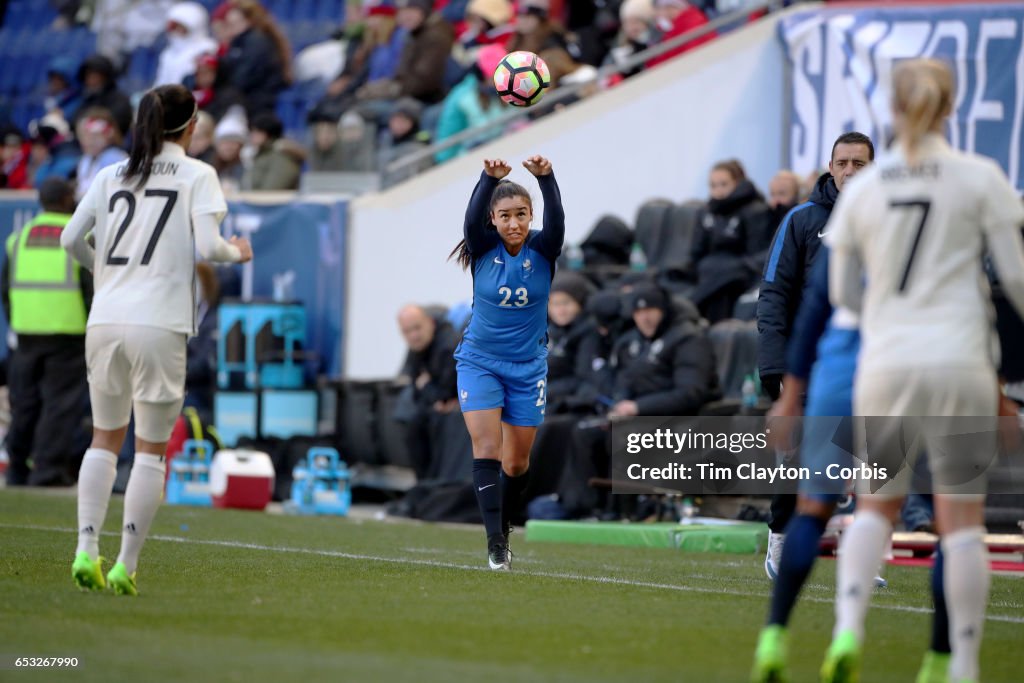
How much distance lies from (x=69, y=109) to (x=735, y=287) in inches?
418

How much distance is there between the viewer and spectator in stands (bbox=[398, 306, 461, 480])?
1486cm

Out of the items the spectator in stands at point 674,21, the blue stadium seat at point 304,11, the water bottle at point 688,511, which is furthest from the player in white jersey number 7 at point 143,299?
the blue stadium seat at point 304,11

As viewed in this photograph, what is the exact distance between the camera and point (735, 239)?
48.1ft

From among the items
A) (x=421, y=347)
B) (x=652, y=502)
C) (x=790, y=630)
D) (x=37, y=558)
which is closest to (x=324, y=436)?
(x=421, y=347)

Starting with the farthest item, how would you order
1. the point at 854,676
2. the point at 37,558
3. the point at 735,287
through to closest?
1. the point at 735,287
2. the point at 37,558
3. the point at 854,676

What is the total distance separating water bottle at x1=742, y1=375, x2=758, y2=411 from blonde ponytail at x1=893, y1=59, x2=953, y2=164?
7612 millimetres

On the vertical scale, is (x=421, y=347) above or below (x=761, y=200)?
below

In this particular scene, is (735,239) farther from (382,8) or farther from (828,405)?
(828,405)

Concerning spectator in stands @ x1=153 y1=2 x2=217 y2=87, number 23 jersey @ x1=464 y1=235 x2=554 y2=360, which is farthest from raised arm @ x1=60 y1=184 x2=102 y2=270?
spectator in stands @ x1=153 y1=2 x2=217 y2=87

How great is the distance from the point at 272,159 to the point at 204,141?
1.06 m

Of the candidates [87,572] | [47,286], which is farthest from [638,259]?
[87,572]

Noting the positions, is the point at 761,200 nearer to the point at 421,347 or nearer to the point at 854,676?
the point at 421,347

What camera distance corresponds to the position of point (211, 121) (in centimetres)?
1972

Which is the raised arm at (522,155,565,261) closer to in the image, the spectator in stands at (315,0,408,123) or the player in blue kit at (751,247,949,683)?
the player in blue kit at (751,247,949,683)
